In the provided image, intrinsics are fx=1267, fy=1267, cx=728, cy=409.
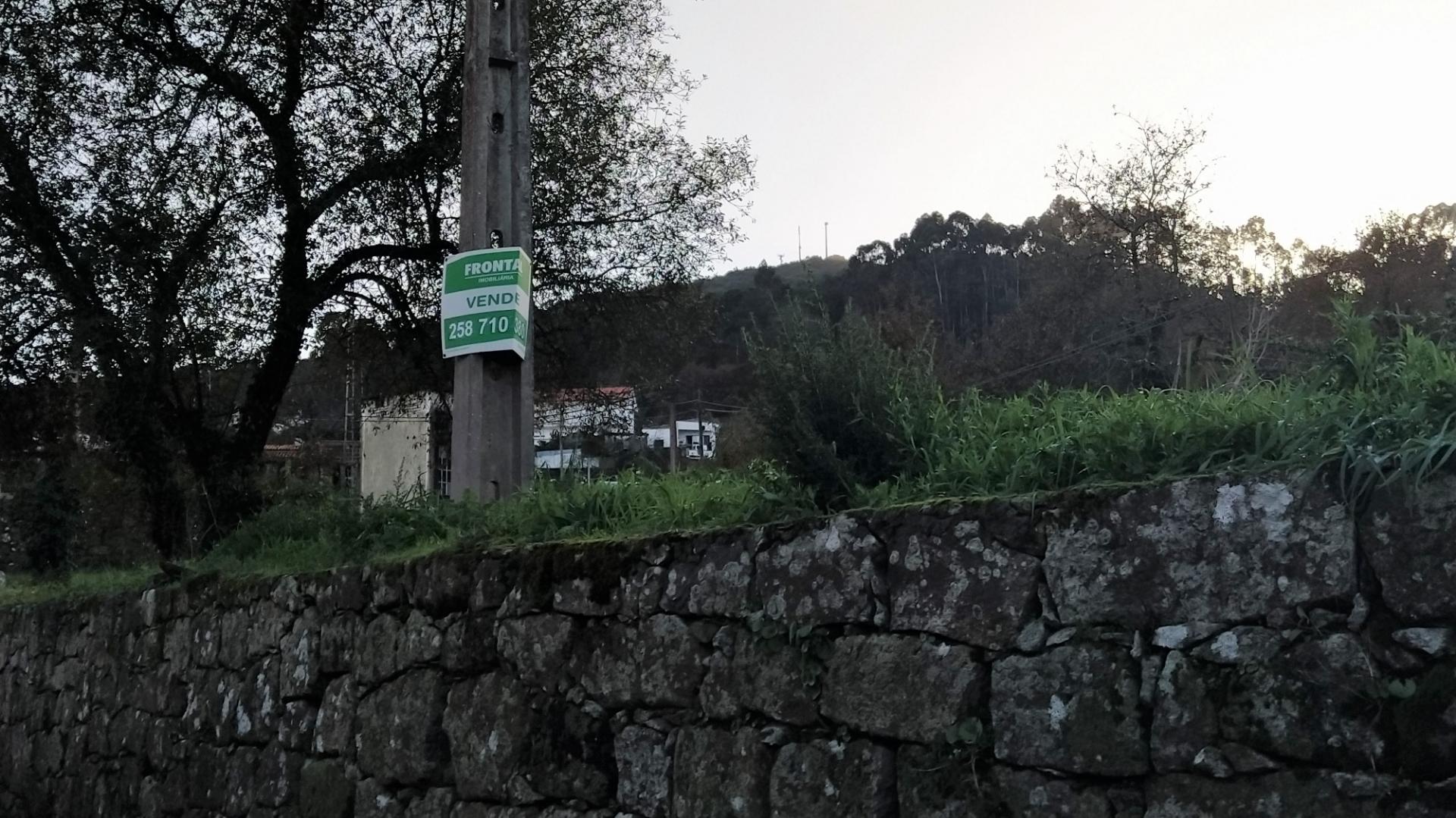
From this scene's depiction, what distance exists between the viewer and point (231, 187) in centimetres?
1046

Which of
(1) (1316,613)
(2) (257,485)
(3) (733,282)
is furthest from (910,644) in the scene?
(3) (733,282)

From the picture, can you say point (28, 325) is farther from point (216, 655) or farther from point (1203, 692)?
point (1203, 692)

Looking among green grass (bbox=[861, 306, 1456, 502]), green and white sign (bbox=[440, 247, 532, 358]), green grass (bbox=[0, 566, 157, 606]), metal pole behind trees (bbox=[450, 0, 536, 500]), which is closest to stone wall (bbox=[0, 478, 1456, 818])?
green grass (bbox=[861, 306, 1456, 502])

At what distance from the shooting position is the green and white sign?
6.65 metres

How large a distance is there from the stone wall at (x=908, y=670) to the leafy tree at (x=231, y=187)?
4.62 metres

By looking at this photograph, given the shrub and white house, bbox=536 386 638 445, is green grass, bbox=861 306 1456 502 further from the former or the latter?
white house, bbox=536 386 638 445

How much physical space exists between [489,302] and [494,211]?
0.59 metres

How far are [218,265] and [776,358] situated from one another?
7.49m

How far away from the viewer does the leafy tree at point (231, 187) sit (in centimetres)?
984

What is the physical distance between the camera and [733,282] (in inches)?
1147

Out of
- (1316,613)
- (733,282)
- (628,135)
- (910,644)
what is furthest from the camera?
(733,282)

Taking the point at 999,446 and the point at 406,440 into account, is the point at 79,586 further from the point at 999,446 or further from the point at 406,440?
the point at 406,440

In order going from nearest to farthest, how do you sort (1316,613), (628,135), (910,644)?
(1316,613) < (910,644) < (628,135)

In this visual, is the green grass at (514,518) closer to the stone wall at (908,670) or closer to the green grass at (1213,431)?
the stone wall at (908,670)
